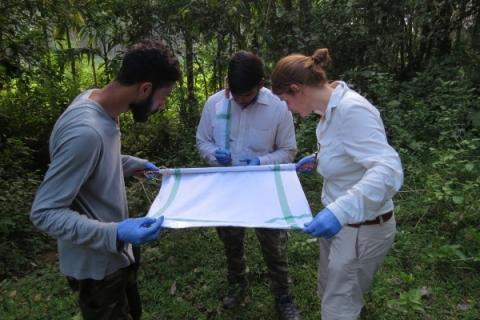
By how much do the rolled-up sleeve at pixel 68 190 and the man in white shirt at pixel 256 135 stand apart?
3.76 ft

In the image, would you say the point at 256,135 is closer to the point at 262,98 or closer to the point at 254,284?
the point at 262,98

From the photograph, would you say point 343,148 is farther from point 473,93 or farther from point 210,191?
point 473,93

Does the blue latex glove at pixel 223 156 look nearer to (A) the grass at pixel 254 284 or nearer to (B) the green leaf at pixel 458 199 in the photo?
(A) the grass at pixel 254 284

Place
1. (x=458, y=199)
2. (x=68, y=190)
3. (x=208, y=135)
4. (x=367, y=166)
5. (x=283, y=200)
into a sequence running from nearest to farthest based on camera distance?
(x=68, y=190), (x=367, y=166), (x=283, y=200), (x=208, y=135), (x=458, y=199)

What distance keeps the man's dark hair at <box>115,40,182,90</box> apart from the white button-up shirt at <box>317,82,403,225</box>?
2.46ft

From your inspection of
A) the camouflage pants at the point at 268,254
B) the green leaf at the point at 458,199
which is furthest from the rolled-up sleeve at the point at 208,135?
the green leaf at the point at 458,199

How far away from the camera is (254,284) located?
141 inches

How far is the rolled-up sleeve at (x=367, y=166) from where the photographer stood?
1758 mm

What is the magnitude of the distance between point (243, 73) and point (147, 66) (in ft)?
2.66

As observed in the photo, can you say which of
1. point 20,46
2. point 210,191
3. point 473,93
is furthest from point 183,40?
point 210,191

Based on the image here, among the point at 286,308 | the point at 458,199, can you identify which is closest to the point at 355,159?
the point at 286,308

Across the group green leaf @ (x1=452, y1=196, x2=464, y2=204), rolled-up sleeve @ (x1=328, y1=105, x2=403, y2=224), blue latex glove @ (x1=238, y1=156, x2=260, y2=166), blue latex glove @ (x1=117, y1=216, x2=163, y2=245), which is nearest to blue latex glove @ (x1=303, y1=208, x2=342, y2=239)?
rolled-up sleeve @ (x1=328, y1=105, x2=403, y2=224)

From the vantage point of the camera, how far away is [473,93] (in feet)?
19.9

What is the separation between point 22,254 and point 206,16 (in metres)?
3.78
